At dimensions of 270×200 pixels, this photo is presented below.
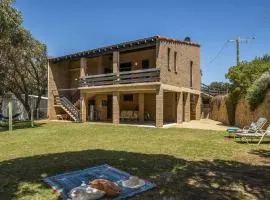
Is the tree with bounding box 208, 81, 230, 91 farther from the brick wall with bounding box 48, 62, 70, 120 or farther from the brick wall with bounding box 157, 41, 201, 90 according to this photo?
the brick wall with bounding box 48, 62, 70, 120

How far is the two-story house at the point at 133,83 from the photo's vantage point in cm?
2045

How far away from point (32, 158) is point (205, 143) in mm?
7088

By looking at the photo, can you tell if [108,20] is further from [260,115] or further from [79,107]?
[260,115]

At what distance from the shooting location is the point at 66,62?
2956 cm

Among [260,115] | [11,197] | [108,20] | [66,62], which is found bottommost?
[11,197]

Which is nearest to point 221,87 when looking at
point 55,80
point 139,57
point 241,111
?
point 139,57

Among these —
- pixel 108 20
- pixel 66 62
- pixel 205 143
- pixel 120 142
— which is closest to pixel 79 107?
pixel 66 62

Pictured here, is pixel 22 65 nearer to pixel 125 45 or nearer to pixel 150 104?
pixel 125 45

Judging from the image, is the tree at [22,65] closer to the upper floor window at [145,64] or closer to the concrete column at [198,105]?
the upper floor window at [145,64]

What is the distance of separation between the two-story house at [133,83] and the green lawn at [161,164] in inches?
327

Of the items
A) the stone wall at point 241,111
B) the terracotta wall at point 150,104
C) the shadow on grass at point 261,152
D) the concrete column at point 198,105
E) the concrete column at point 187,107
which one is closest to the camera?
the shadow on grass at point 261,152

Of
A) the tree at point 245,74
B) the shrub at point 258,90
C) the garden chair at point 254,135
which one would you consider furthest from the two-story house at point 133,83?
the garden chair at point 254,135

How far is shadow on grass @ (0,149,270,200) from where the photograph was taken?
5.59m

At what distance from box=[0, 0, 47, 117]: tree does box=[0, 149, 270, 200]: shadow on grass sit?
14.5 metres
